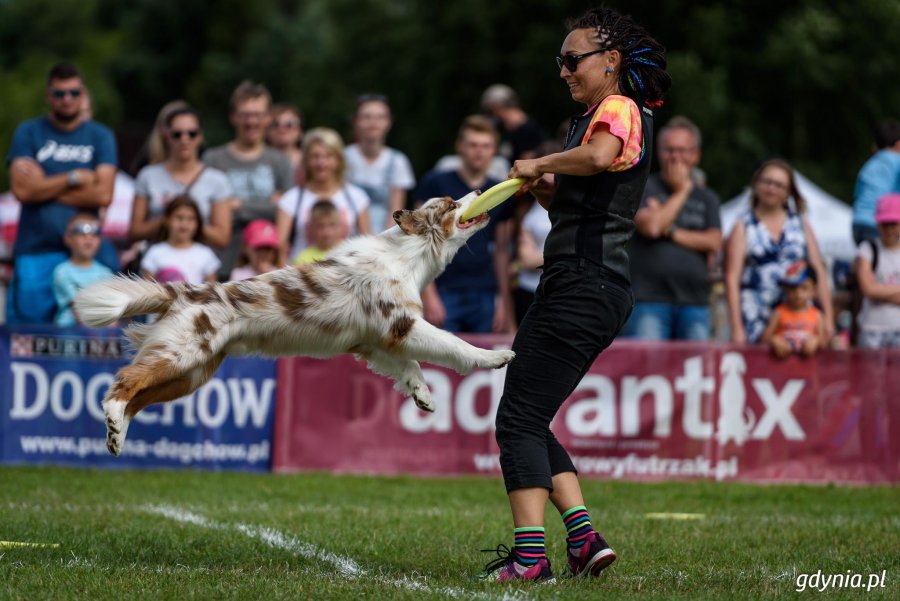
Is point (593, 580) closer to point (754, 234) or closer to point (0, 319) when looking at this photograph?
point (754, 234)

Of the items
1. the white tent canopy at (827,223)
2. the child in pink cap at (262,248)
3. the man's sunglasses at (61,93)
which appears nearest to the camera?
the child in pink cap at (262,248)

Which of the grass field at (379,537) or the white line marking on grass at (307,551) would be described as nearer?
the white line marking on grass at (307,551)

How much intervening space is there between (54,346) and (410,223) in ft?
17.5

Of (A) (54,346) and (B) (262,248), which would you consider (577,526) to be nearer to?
(B) (262,248)

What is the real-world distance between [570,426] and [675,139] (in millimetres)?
2553

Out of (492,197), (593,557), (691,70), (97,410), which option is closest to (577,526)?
(593,557)

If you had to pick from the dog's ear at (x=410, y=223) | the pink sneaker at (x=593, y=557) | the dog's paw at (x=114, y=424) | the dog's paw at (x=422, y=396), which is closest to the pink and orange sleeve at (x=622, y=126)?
the dog's ear at (x=410, y=223)

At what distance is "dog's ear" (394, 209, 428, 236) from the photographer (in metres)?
6.46

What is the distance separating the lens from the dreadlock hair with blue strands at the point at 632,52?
611 cm

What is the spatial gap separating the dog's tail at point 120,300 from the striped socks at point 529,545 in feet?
6.65

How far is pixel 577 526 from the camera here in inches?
245

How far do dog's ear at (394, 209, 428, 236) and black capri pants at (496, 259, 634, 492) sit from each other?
2.31 feet

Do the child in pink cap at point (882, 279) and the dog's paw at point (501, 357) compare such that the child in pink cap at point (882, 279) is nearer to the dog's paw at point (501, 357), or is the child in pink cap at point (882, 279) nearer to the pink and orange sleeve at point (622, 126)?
the pink and orange sleeve at point (622, 126)

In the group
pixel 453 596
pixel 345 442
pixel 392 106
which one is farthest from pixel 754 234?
pixel 392 106
